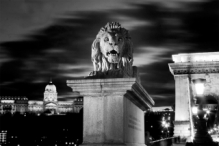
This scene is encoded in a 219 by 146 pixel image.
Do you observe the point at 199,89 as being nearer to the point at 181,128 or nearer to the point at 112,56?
the point at 112,56

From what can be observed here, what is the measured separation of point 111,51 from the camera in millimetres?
10867

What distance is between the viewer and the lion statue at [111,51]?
10867 millimetres

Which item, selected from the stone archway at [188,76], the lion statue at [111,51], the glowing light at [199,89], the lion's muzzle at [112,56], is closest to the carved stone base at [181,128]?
the stone archway at [188,76]

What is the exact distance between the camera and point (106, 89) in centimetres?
1016

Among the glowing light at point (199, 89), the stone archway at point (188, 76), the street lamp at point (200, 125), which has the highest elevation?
the stone archway at point (188, 76)

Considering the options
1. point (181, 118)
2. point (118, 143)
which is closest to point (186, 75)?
point (181, 118)

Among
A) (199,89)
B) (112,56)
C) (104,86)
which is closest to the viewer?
(104,86)

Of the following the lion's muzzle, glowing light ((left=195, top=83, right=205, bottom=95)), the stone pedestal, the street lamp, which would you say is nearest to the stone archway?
the street lamp

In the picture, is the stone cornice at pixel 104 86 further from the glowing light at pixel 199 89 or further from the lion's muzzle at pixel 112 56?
the glowing light at pixel 199 89

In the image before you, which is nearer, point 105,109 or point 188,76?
point 105,109

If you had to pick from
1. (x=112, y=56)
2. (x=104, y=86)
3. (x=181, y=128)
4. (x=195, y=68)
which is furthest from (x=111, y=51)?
(x=195, y=68)

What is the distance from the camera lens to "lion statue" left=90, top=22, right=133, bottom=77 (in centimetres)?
1087

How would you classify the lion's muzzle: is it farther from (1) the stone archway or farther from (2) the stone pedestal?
(1) the stone archway

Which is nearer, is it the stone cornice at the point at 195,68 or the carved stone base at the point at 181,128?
the carved stone base at the point at 181,128
